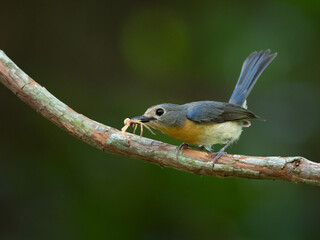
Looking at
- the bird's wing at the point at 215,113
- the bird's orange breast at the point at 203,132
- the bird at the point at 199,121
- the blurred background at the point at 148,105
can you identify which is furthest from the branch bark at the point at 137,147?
the blurred background at the point at 148,105

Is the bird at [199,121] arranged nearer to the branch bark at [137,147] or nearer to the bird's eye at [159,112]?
the bird's eye at [159,112]

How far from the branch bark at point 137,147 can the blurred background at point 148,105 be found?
138 cm

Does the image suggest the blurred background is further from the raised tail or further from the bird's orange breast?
the bird's orange breast

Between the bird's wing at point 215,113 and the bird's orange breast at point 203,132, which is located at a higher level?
the bird's wing at point 215,113

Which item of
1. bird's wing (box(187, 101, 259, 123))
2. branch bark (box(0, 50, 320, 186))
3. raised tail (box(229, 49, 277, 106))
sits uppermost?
raised tail (box(229, 49, 277, 106))

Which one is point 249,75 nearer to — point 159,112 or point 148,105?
point 148,105

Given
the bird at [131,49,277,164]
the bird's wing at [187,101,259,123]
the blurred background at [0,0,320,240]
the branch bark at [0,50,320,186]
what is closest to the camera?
the branch bark at [0,50,320,186]

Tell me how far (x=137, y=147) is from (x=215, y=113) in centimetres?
110

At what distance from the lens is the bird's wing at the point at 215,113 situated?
3756 millimetres

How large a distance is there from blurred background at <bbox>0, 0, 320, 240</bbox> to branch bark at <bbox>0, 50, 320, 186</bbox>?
138 cm

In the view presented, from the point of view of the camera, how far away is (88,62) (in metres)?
5.39

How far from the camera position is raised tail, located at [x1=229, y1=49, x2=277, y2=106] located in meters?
4.44

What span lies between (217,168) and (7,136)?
2644 millimetres

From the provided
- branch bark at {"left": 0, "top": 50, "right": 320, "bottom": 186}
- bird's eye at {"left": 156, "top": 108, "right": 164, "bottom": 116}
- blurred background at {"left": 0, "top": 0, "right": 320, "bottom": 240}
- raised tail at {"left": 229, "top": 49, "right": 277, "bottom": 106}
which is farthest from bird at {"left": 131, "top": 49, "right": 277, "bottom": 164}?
blurred background at {"left": 0, "top": 0, "right": 320, "bottom": 240}
